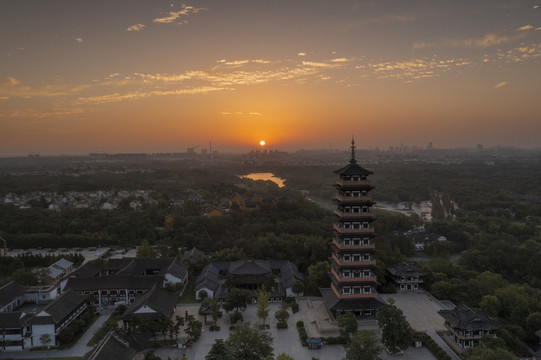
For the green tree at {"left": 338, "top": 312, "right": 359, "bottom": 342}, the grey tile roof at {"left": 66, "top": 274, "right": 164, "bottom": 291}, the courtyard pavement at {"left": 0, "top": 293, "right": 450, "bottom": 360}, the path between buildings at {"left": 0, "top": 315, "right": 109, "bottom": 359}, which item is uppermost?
the grey tile roof at {"left": 66, "top": 274, "right": 164, "bottom": 291}

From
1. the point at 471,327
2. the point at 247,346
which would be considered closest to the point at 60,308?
the point at 247,346

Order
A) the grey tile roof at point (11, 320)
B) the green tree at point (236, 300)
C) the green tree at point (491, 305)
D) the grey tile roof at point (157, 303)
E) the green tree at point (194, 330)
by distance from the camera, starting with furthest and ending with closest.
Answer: the green tree at point (236, 300) < the green tree at point (491, 305) < the grey tile roof at point (157, 303) < the green tree at point (194, 330) < the grey tile roof at point (11, 320)

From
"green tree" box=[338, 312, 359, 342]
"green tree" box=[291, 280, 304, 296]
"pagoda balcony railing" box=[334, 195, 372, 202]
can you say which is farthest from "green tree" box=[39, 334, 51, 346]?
"pagoda balcony railing" box=[334, 195, 372, 202]

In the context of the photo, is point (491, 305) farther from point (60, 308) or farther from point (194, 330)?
point (60, 308)

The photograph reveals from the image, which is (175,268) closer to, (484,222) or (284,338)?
(284,338)

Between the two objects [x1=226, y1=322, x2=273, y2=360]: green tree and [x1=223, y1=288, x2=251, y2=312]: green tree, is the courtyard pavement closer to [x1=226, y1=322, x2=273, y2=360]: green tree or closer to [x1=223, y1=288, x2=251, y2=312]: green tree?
[x1=223, y1=288, x2=251, y2=312]: green tree

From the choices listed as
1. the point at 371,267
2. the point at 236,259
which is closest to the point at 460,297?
the point at 371,267

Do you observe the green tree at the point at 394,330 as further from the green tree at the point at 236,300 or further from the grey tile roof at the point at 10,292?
the grey tile roof at the point at 10,292

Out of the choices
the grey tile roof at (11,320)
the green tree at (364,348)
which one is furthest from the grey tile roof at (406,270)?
the grey tile roof at (11,320)
